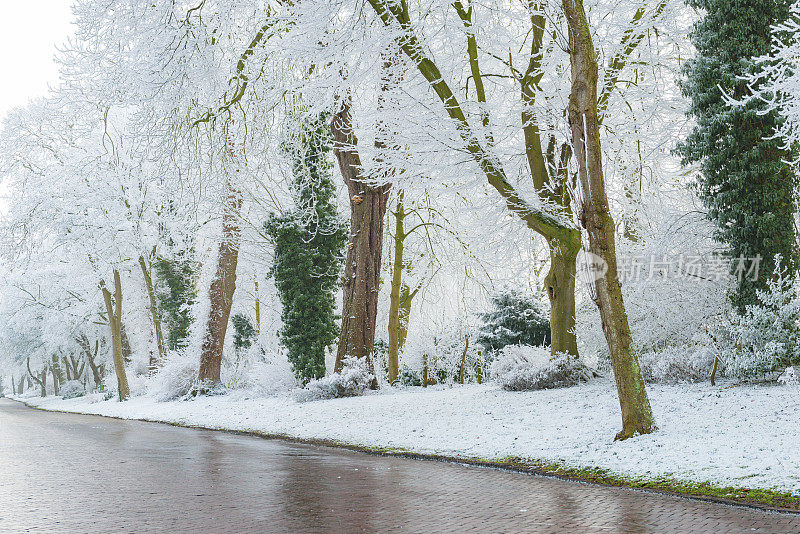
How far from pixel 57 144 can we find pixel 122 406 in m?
12.3

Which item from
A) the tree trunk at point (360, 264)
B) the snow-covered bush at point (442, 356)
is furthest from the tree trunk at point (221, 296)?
the snow-covered bush at point (442, 356)

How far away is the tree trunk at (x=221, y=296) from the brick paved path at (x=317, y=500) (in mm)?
12023

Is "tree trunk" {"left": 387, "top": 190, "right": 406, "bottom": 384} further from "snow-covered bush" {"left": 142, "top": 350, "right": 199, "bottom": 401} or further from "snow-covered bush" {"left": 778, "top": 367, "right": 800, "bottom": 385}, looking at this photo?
"snow-covered bush" {"left": 778, "top": 367, "right": 800, "bottom": 385}

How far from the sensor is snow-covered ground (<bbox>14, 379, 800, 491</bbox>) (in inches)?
279

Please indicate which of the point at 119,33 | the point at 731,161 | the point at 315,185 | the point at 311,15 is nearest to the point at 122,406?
the point at 315,185

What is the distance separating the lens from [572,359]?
13.3m

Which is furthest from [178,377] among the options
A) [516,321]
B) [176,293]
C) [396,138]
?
[396,138]

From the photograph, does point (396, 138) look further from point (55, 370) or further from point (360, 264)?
point (55, 370)

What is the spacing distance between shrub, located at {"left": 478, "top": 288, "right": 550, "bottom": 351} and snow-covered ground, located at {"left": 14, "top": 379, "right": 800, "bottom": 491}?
13.0 ft

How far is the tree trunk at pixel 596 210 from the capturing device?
878 centimetres

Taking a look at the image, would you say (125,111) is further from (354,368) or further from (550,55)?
(550,55)

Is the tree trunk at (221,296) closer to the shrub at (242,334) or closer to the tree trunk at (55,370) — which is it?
A: the shrub at (242,334)

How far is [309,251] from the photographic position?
18922mm

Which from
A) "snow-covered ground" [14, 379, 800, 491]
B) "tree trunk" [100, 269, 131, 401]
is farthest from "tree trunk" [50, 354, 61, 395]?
"snow-covered ground" [14, 379, 800, 491]
